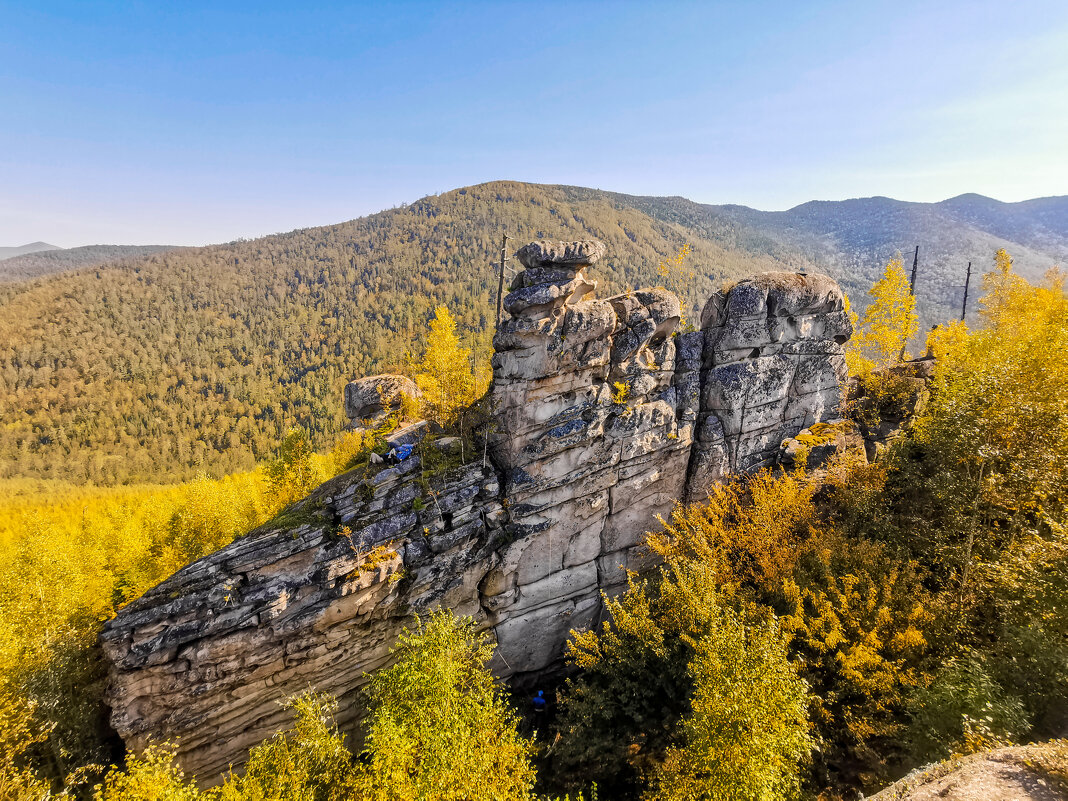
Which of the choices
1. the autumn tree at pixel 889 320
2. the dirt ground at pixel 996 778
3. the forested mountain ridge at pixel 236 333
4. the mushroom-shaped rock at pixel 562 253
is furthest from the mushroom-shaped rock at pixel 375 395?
the forested mountain ridge at pixel 236 333

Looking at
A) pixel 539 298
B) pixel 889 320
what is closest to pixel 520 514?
pixel 539 298

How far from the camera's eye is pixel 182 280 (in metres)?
195

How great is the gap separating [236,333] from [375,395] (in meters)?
184

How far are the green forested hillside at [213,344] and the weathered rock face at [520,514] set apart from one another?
10301cm

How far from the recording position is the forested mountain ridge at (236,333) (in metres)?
129

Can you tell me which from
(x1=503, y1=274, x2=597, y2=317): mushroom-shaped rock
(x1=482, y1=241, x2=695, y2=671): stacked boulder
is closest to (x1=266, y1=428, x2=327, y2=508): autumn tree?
(x1=482, y1=241, x2=695, y2=671): stacked boulder

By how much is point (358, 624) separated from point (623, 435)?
57.7 feet

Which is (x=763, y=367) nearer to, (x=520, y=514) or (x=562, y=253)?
(x=562, y=253)

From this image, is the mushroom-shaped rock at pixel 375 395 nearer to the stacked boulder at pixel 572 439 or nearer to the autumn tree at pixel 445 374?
the autumn tree at pixel 445 374

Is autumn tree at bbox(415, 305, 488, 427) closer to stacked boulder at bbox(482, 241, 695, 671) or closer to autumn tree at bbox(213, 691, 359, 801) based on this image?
stacked boulder at bbox(482, 241, 695, 671)

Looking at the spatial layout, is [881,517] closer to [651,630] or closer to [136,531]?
[651,630]

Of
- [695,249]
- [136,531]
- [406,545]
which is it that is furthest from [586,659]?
[695,249]

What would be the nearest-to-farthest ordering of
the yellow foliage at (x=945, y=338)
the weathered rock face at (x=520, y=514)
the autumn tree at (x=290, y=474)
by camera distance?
the weathered rock face at (x=520, y=514) → the yellow foliage at (x=945, y=338) → the autumn tree at (x=290, y=474)

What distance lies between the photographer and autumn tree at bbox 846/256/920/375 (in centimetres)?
3109
